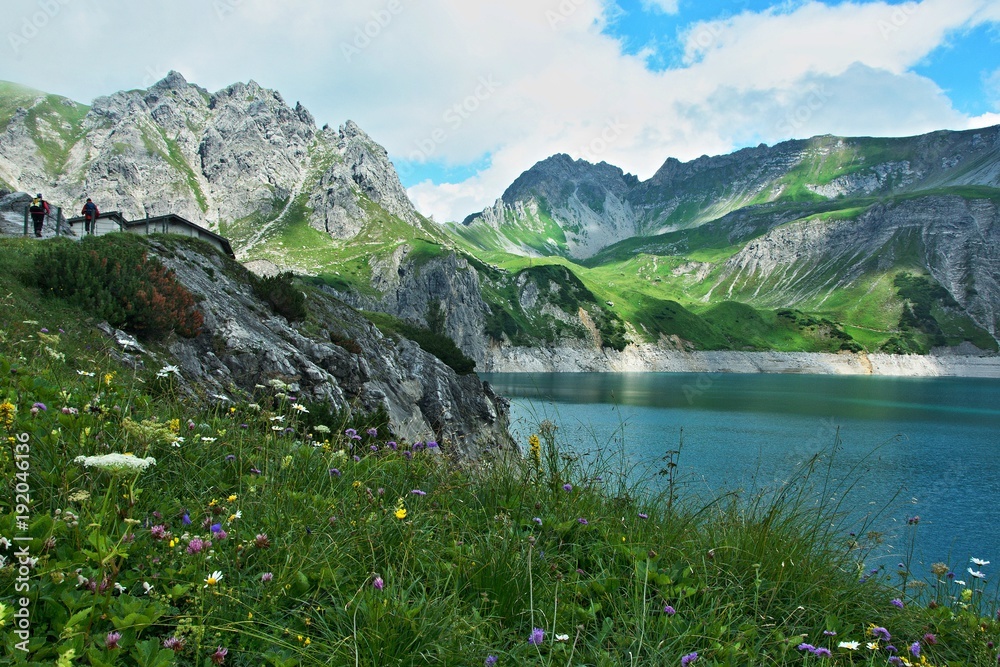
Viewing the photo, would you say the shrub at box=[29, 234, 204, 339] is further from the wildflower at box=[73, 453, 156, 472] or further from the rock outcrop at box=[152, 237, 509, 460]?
the wildflower at box=[73, 453, 156, 472]

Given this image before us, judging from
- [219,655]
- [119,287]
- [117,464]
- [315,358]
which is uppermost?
[119,287]

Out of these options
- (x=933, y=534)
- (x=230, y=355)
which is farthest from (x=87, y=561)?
(x=933, y=534)

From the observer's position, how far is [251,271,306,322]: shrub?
2570 centimetres

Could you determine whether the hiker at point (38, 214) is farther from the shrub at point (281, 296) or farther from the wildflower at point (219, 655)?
the wildflower at point (219, 655)

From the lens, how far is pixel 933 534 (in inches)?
987

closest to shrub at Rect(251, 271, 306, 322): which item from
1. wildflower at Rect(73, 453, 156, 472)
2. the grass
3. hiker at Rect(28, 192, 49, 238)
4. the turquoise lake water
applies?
hiker at Rect(28, 192, 49, 238)

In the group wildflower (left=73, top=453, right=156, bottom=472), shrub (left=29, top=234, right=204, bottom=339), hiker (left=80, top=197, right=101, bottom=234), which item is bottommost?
wildflower (left=73, top=453, right=156, bottom=472)

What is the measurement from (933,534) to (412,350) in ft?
107

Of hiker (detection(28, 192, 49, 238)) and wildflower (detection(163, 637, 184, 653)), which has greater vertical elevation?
hiker (detection(28, 192, 49, 238))

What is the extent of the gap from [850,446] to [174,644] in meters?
58.7

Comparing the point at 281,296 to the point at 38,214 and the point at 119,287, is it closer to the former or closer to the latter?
the point at 38,214

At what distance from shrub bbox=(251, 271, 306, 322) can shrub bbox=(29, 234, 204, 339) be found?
27.9 ft

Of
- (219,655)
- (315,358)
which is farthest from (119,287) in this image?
(219,655)

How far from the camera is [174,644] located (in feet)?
8.28
